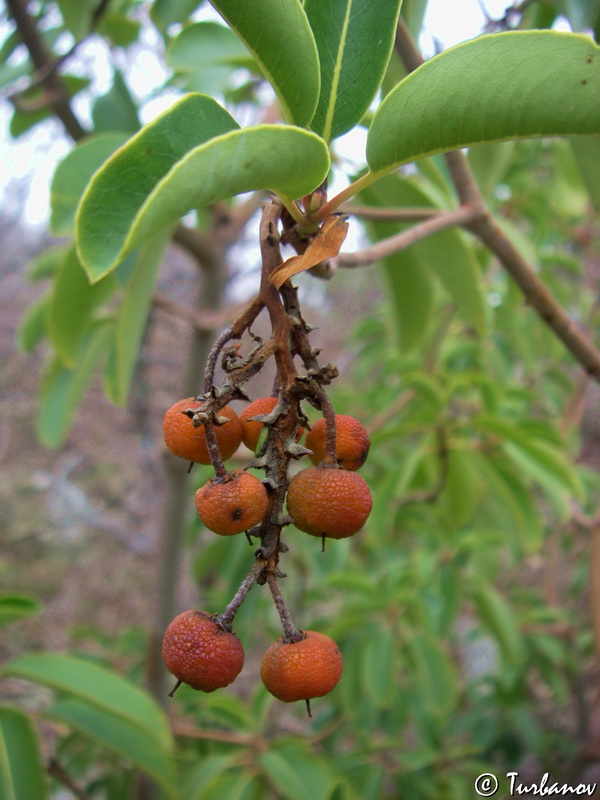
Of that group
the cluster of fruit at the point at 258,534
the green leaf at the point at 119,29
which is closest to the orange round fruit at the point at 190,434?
the cluster of fruit at the point at 258,534

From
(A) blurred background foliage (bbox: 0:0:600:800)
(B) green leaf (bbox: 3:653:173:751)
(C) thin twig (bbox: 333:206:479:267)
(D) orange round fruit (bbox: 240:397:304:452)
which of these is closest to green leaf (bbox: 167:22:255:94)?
(A) blurred background foliage (bbox: 0:0:600:800)

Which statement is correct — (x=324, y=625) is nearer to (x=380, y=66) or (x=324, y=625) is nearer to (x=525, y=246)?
(x=525, y=246)

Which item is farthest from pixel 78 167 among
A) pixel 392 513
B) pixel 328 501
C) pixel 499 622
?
pixel 499 622

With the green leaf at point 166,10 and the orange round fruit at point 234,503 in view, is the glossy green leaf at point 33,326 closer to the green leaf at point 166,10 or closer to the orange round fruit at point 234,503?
the green leaf at point 166,10

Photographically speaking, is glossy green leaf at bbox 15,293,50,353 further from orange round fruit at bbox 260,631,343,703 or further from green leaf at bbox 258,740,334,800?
orange round fruit at bbox 260,631,343,703

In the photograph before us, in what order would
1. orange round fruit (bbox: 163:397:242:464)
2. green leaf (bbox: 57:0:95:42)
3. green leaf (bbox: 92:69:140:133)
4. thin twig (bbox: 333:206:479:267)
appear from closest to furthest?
orange round fruit (bbox: 163:397:242:464) < thin twig (bbox: 333:206:479:267) < green leaf (bbox: 57:0:95:42) < green leaf (bbox: 92:69:140:133)

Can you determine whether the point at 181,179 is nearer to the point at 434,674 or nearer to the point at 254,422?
the point at 254,422
